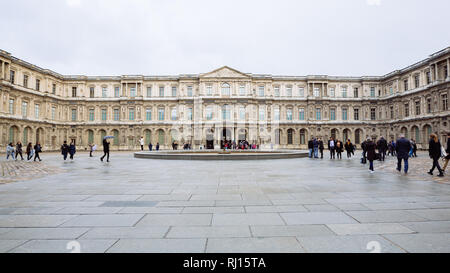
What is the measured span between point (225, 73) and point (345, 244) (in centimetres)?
4235

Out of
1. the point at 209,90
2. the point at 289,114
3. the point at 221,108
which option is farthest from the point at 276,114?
the point at 209,90

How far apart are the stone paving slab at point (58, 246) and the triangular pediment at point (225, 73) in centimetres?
4189

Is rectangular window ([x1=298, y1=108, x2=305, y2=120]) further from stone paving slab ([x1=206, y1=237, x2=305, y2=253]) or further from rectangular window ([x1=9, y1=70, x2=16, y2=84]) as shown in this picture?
stone paving slab ([x1=206, y1=237, x2=305, y2=253])

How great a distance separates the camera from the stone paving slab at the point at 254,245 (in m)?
2.53

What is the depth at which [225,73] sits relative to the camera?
43.2m

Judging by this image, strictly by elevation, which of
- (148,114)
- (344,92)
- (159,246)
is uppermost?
(344,92)

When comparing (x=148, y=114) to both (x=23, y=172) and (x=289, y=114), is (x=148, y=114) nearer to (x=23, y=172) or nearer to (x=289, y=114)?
(x=289, y=114)

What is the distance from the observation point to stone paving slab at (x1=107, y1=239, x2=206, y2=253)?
8.27 ft

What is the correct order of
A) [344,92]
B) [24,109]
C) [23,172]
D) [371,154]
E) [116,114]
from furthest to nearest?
[344,92]
[116,114]
[24,109]
[23,172]
[371,154]

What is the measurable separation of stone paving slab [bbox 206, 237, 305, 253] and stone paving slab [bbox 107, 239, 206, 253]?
142 mm

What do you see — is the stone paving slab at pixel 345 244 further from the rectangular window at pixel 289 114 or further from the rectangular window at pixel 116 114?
the rectangular window at pixel 116 114

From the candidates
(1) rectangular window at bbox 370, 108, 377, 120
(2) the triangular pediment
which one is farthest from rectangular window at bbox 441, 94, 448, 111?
(2) the triangular pediment
